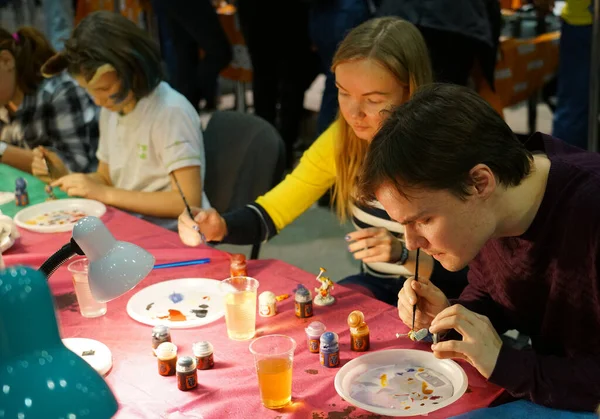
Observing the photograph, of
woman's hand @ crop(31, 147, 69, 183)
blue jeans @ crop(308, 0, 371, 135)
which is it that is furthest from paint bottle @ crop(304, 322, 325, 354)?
blue jeans @ crop(308, 0, 371, 135)

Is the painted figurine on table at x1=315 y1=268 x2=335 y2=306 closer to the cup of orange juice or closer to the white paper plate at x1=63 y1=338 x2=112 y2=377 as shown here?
the cup of orange juice

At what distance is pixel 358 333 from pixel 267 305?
0.82 ft

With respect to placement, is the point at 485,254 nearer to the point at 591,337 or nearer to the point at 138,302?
the point at 591,337

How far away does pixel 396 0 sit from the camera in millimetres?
3145

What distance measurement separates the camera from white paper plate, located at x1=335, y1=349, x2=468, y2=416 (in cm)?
131

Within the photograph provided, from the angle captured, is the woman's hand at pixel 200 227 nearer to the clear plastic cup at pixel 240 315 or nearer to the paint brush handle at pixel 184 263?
the paint brush handle at pixel 184 263

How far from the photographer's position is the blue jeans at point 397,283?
1.95m

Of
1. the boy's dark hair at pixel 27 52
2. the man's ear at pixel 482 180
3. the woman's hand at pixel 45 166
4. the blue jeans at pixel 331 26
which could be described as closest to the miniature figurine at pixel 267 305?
the man's ear at pixel 482 180

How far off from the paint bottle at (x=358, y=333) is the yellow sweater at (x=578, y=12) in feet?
9.59

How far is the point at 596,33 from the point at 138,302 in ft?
9.09

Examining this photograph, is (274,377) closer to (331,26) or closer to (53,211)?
(53,211)

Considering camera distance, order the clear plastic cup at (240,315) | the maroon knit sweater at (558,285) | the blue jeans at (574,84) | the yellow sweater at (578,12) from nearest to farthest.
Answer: the maroon knit sweater at (558,285) < the clear plastic cup at (240,315) < the yellow sweater at (578,12) < the blue jeans at (574,84)

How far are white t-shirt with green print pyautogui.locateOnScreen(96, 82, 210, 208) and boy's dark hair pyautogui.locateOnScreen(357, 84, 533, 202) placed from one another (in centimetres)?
118

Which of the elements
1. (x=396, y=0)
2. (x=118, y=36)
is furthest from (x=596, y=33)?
(x=118, y=36)
